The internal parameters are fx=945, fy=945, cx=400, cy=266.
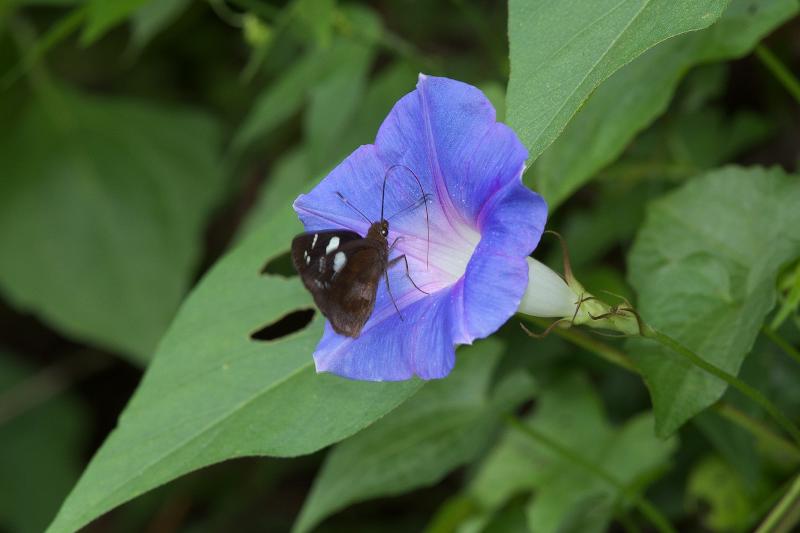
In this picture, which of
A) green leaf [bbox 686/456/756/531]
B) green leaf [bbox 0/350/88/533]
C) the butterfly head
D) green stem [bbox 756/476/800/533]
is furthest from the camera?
green leaf [bbox 0/350/88/533]

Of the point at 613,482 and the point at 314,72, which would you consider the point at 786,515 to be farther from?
the point at 314,72

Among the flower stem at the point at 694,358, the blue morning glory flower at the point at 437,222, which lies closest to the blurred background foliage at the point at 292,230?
the flower stem at the point at 694,358

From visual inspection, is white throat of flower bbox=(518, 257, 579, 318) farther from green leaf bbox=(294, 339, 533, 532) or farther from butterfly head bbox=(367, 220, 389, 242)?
green leaf bbox=(294, 339, 533, 532)

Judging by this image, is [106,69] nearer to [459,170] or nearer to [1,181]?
[1,181]

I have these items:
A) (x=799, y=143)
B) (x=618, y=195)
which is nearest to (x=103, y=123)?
(x=618, y=195)

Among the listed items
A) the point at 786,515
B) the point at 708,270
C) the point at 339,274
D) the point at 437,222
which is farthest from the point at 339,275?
the point at 786,515

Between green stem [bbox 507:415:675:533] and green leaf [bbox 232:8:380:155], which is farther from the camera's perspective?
green leaf [bbox 232:8:380:155]

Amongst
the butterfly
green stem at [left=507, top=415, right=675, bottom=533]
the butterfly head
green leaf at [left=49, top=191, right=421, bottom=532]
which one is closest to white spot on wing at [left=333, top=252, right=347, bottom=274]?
the butterfly

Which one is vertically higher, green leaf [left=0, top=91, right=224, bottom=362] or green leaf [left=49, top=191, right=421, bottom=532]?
green leaf [left=49, top=191, right=421, bottom=532]
